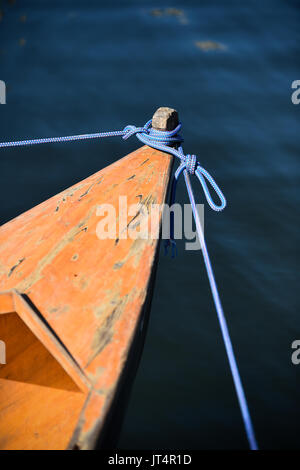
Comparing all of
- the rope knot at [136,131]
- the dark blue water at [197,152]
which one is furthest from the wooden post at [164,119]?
the dark blue water at [197,152]

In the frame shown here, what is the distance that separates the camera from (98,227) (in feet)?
6.39

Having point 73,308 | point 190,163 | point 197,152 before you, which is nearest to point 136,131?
point 190,163

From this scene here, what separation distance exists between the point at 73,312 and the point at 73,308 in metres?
0.02

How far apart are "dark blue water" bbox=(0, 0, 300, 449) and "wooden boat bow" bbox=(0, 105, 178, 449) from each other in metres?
0.59

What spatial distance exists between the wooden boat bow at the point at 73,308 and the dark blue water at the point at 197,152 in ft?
1.93

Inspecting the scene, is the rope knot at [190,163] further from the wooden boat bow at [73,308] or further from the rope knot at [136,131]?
the rope knot at [136,131]

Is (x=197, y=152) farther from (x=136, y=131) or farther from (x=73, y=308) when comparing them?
(x=73, y=308)

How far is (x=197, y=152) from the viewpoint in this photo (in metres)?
3.68

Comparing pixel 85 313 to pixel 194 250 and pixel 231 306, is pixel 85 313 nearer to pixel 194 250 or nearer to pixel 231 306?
pixel 231 306

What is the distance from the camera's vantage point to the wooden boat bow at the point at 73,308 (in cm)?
148

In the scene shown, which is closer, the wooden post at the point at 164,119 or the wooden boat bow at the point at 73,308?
the wooden boat bow at the point at 73,308

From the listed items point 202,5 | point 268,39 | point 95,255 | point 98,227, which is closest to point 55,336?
point 95,255

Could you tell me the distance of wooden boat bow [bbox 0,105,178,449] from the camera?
1.48m

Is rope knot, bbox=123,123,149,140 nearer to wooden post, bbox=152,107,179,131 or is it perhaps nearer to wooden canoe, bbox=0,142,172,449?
wooden post, bbox=152,107,179,131
